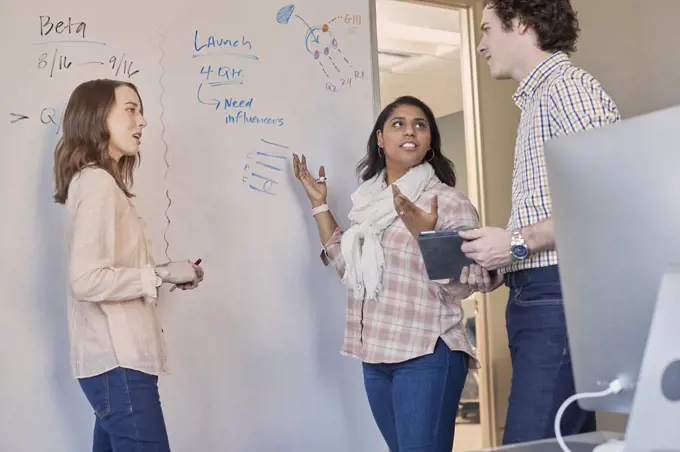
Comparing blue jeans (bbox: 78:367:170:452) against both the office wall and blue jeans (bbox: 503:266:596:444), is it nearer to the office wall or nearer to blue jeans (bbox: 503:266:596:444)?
blue jeans (bbox: 503:266:596:444)

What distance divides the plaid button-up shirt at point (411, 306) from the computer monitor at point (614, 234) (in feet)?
3.30

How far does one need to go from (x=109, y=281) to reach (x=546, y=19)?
108 cm

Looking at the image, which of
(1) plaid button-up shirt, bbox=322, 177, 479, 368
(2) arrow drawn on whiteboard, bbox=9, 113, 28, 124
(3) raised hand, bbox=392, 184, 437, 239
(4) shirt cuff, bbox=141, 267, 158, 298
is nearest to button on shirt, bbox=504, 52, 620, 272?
(3) raised hand, bbox=392, 184, 437, 239

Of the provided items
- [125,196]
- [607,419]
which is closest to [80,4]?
[125,196]

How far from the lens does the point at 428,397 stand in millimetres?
1851

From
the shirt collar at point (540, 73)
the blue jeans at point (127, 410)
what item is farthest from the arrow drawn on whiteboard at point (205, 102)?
the shirt collar at point (540, 73)

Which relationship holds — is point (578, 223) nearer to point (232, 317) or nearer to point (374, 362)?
point (374, 362)

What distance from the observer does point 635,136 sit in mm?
810

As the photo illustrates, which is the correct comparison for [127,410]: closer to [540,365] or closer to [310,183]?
[540,365]

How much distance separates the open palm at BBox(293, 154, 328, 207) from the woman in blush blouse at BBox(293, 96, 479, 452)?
0.51ft

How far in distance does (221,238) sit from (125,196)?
0.52 meters

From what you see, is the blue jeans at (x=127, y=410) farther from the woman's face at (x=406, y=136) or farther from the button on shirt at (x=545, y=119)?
the woman's face at (x=406, y=136)

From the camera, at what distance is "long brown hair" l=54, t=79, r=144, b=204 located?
5.64ft

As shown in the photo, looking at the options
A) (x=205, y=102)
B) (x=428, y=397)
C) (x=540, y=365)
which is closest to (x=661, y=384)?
(x=540, y=365)
